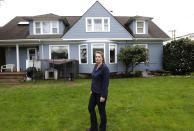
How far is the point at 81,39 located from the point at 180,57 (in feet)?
30.7

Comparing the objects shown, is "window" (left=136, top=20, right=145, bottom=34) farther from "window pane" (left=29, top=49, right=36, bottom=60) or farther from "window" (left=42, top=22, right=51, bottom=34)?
"window pane" (left=29, top=49, right=36, bottom=60)

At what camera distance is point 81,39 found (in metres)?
12.5

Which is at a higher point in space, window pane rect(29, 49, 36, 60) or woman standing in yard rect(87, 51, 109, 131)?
window pane rect(29, 49, 36, 60)

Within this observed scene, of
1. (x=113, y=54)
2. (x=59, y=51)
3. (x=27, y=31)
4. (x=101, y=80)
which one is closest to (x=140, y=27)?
(x=113, y=54)

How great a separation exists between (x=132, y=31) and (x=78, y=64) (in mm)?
6718

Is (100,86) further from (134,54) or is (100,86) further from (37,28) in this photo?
(37,28)

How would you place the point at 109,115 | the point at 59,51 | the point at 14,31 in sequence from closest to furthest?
the point at 109,115 < the point at 59,51 < the point at 14,31

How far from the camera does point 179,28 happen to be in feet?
164

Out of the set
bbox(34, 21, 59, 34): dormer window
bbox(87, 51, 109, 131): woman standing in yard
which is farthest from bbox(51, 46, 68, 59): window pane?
bbox(87, 51, 109, 131): woman standing in yard

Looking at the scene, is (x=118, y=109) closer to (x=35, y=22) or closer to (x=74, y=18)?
(x=35, y=22)

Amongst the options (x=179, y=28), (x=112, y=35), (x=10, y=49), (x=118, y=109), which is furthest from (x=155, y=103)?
(x=179, y=28)

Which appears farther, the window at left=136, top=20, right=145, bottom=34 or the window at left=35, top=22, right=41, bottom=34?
the window at left=136, top=20, right=145, bottom=34

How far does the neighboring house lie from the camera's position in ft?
40.8

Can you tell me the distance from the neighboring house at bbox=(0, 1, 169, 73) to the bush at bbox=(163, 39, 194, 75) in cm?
150
